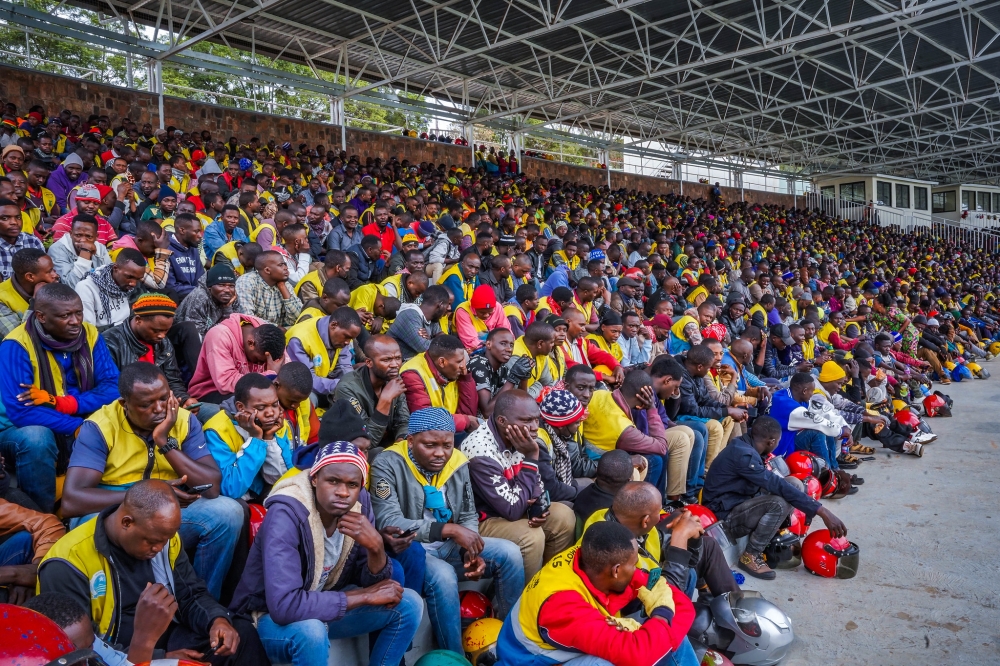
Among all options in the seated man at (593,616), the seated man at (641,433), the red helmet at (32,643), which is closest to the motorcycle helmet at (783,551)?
the seated man at (641,433)

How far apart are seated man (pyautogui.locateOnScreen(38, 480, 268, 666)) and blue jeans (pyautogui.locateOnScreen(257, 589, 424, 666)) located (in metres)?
0.13

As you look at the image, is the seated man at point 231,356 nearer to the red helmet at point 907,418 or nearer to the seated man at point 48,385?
the seated man at point 48,385

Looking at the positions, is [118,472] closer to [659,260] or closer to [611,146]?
[659,260]

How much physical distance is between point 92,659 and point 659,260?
1138 cm

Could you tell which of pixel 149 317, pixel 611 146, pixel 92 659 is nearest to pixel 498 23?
pixel 611 146

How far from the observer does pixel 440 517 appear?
12.0 feet

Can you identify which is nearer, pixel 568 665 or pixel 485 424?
pixel 568 665

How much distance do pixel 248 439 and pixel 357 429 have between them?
0.53m

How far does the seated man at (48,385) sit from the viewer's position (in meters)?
3.40

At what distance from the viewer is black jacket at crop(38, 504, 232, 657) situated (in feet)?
8.09

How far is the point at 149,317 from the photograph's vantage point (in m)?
4.16

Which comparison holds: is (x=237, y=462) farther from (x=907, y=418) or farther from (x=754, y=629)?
(x=907, y=418)

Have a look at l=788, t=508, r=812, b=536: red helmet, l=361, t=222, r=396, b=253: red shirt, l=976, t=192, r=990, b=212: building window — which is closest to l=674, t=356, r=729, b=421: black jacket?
l=788, t=508, r=812, b=536: red helmet

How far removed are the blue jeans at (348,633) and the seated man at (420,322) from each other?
278 centimetres
